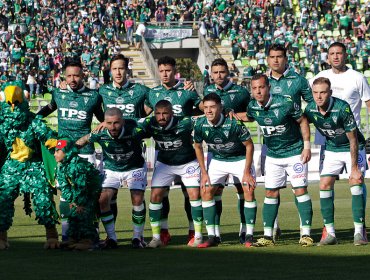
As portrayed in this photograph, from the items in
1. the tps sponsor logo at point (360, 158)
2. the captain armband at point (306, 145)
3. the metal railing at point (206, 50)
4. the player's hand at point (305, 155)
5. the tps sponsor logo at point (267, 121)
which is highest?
the tps sponsor logo at point (267, 121)

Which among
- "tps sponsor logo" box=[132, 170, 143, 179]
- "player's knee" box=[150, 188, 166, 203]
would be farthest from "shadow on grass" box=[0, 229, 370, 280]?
"tps sponsor logo" box=[132, 170, 143, 179]

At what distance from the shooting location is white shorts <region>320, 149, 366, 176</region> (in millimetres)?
13367

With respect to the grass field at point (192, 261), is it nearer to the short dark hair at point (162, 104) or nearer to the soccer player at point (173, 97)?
the soccer player at point (173, 97)

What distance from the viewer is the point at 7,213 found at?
1300cm

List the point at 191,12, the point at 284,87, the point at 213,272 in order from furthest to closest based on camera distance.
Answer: the point at 191,12
the point at 284,87
the point at 213,272

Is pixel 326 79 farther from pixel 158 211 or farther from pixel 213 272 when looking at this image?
pixel 213 272

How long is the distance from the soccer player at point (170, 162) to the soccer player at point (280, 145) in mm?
855

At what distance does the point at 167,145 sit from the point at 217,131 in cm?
70

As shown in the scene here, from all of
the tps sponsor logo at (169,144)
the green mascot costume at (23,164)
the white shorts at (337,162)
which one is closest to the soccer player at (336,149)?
the white shorts at (337,162)

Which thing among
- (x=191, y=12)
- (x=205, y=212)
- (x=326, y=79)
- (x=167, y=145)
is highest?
(x=326, y=79)

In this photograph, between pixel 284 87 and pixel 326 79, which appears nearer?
pixel 326 79

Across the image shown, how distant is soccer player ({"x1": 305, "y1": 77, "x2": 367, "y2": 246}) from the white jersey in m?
0.61

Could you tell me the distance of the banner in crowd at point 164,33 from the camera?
4959 cm

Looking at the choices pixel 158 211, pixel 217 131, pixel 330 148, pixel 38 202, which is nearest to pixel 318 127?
pixel 330 148
